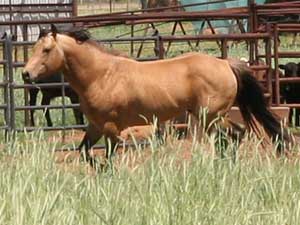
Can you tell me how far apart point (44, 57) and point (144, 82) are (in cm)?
97

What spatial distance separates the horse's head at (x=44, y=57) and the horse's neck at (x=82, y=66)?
134 mm

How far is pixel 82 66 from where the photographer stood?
9188 mm

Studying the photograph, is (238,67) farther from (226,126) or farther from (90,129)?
(90,129)

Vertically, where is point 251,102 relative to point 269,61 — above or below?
below

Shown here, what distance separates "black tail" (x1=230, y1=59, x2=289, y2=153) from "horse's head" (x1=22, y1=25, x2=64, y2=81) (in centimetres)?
169

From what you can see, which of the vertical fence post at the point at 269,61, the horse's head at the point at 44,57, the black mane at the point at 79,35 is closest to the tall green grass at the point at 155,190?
the horse's head at the point at 44,57

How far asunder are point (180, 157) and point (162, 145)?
5.3 inches

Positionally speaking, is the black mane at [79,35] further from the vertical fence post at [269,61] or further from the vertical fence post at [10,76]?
the vertical fence post at [269,61]

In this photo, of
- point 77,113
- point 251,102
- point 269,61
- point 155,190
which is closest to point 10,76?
point 77,113

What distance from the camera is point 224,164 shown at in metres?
5.55

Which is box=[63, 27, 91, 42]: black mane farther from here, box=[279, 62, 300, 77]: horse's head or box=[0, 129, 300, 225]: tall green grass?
box=[279, 62, 300, 77]: horse's head

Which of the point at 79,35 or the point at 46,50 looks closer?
the point at 46,50

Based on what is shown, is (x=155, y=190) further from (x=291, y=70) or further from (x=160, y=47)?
(x=291, y=70)

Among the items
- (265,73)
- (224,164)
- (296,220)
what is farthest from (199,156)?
(265,73)
